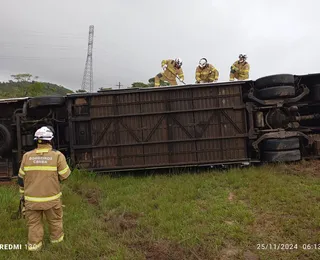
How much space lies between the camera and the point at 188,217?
4.15 m

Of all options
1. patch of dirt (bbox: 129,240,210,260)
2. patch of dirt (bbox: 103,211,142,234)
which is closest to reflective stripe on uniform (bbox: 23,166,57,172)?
patch of dirt (bbox: 103,211,142,234)

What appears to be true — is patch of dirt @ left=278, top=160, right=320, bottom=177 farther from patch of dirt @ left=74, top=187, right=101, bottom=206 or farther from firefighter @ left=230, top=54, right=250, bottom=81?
firefighter @ left=230, top=54, right=250, bottom=81

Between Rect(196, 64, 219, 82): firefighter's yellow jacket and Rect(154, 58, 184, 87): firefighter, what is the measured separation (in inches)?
25.7

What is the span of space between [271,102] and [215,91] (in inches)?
56.6

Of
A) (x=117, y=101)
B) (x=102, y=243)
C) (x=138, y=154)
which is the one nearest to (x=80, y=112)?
(x=117, y=101)

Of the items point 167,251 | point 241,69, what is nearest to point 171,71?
point 241,69

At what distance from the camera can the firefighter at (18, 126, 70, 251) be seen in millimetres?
3461

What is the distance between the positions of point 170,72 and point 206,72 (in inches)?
52.3

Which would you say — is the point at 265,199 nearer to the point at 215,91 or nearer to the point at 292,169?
the point at 292,169

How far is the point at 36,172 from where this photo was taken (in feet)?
11.4

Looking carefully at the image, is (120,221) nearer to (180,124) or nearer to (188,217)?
(188,217)

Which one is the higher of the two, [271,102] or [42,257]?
[271,102]
